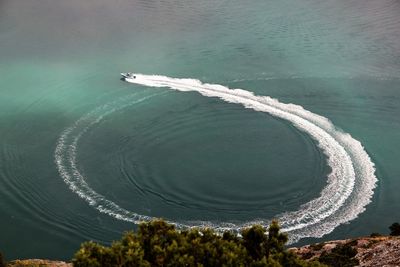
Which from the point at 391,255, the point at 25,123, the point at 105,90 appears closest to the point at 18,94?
the point at 25,123

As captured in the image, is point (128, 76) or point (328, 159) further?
point (128, 76)

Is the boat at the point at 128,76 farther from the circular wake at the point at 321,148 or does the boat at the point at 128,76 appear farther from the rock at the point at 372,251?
the rock at the point at 372,251

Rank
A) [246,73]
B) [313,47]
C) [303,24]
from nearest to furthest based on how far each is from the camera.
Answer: [246,73] < [313,47] < [303,24]

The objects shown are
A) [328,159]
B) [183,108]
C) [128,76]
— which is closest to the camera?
[328,159]

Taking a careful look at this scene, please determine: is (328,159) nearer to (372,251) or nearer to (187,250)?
(372,251)

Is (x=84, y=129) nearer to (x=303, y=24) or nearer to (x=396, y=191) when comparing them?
(x=396, y=191)

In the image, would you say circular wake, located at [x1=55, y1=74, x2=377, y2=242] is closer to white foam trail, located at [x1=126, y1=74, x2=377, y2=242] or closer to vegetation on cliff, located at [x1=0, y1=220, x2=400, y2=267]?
white foam trail, located at [x1=126, y1=74, x2=377, y2=242]

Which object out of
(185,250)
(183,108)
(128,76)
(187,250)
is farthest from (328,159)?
(185,250)
